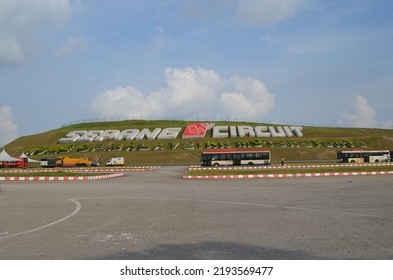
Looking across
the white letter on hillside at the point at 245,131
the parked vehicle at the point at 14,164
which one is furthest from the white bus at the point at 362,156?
the parked vehicle at the point at 14,164

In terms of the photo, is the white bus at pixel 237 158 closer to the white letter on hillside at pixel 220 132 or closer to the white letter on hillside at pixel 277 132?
the white letter on hillside at pixel 277 132

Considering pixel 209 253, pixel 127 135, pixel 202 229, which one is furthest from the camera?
pixel 127 135

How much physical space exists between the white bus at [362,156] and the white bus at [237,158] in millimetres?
14101

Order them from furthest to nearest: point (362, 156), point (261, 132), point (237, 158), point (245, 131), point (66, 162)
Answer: point (245, 131), point (261, 132), point (66, 162), point (362, 156), point (237, 158)

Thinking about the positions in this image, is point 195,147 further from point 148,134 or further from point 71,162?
point 71,162

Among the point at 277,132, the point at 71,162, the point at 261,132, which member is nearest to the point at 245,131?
the point at 261,132

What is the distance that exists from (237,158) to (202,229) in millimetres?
58304

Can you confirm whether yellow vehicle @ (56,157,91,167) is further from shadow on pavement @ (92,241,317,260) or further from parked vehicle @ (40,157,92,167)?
shadow on pavement @ (92,241,317,260)

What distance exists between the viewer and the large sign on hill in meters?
115

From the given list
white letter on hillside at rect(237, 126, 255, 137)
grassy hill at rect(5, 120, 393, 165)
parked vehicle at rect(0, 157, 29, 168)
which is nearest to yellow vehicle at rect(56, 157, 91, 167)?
parked vehicle at rect(0, 157, 29, 168)

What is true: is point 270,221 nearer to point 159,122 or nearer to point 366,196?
point 366,196

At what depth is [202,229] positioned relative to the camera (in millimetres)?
10602

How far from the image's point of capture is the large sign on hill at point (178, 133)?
11544 centimetres

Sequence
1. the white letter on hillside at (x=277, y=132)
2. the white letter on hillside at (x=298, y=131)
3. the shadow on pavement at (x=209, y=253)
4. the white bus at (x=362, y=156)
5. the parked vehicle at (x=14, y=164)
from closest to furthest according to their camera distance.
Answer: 1. the shadow on pavement at (x=209, y=253)
2. the white bus at (x=362, y=156)
3. the parked vehicle at (x=14, y=164)
4. the white letter on hillside at (x=277, y=132)
5. the white letter on hillside at (x=298, y=131)
